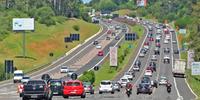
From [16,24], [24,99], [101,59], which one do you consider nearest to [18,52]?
[16,24]

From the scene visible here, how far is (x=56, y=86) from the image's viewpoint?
213 feet

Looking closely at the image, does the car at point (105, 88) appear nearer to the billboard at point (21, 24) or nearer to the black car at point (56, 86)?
the black car at point (56, 86)

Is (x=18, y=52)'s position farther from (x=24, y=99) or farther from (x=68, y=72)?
(x=24, y=99)

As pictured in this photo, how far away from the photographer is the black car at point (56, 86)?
63844 mm

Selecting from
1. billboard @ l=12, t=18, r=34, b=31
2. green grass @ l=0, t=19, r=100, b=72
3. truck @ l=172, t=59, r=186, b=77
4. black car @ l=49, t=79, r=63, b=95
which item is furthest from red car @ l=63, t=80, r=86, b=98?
billboard @ l=12, t=18, r=34, b=31

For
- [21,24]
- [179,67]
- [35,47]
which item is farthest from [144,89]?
[35,47]

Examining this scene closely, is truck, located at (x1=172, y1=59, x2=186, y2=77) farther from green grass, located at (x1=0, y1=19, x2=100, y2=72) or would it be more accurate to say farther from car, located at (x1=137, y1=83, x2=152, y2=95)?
car, located at (x1=137, y1=83, x2=152, y2=95)

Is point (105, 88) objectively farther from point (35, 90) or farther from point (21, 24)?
point (21, 24)

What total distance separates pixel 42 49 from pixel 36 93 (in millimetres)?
121694

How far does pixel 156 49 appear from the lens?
18425 centimetres

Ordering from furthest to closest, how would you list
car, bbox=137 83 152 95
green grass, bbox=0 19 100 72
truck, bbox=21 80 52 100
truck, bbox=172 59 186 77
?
1. green grass, bbox=0 19 100 72
2. truck, bbox=172 59 186 77
3. car, bbox=137 83 152 95
4. truck, bbox=21 80 52 100

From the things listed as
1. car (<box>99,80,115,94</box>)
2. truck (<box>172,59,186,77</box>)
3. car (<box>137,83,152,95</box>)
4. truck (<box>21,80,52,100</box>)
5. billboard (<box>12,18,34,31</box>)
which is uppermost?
truck (<box>21,80,52,100</box>)

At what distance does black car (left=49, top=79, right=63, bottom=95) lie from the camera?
63844 mm

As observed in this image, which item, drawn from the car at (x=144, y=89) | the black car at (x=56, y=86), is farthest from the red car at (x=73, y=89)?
the car at (x=144, y=89)
